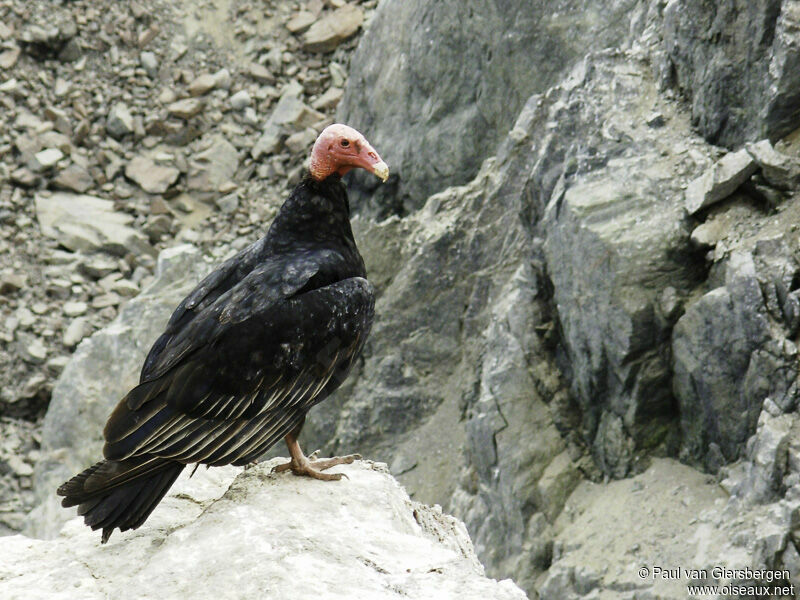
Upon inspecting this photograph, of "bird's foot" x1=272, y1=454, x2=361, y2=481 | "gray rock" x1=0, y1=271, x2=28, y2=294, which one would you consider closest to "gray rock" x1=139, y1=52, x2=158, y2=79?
"gray rock" x1=0, y1=271, x2=28, y2=294

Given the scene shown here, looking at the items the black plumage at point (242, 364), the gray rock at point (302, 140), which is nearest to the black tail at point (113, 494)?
the black plumage at point (242, 364)

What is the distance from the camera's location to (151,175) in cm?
1848

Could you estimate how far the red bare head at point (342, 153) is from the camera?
6516 mm

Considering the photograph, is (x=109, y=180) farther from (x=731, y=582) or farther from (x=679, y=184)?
(x=731, y=582)

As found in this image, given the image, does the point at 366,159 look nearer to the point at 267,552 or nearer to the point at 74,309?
the point at 267,552

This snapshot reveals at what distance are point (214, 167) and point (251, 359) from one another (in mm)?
12973

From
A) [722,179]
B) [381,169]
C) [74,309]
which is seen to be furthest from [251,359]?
[74,309]

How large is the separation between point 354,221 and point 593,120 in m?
4.71

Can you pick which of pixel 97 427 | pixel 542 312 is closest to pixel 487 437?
pixel 542 312

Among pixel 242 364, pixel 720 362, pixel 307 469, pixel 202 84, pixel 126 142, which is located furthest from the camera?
pixel 126 142

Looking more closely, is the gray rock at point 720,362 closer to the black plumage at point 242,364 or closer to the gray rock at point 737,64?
the gray rock at point 737,64

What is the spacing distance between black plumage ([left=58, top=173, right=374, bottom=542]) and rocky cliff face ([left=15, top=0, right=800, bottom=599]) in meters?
4.81

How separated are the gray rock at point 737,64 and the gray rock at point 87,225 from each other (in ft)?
32.8

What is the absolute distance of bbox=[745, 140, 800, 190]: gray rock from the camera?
9.98 m
